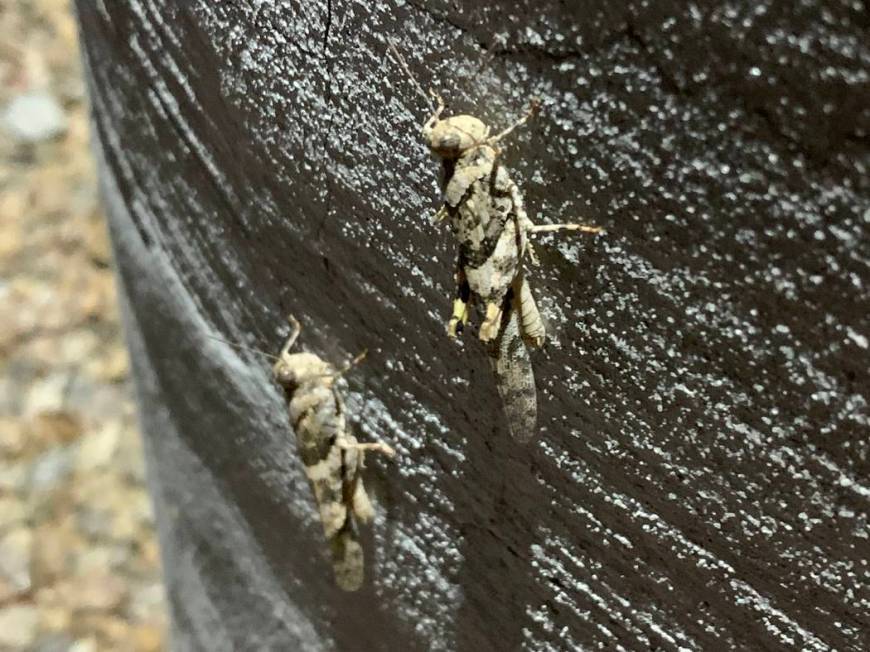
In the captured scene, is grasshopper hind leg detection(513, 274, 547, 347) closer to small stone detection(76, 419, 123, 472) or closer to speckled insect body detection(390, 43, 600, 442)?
speckled insect body detection(390, 43, 600, 442)

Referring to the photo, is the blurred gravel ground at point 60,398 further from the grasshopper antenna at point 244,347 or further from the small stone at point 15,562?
the grasshopper antenna at point 244,347

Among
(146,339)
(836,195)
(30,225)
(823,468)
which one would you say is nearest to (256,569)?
(146,339)

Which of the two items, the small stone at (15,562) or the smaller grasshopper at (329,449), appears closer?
the smaller grasshopper at (329,449)

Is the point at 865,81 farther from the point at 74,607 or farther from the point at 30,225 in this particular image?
the point at 30,225

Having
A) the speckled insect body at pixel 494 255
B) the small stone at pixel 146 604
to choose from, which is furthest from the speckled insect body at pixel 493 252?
the small stone at pixel 146 604

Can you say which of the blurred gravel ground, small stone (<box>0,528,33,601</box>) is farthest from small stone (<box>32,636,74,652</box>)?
small stone (<box>0,528,33,601</box>)

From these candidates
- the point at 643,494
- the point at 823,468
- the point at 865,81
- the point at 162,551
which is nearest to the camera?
the point at 865,81
